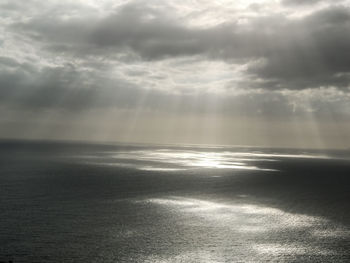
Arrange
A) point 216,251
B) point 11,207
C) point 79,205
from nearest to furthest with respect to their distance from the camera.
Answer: point 216,251 → point 11,207 → point 79,205

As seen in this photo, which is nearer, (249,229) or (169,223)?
(249,229)

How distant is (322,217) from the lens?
86.2 m

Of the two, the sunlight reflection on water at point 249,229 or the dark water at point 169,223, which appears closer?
the dark water at point 169,223

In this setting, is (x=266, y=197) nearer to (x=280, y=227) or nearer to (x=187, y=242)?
(x=280, y=227)

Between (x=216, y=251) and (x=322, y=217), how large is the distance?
134 ft

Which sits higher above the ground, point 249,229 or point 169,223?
point 169,223

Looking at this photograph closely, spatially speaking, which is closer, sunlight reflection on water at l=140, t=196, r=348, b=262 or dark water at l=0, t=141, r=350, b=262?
dark water at l=0, t=141, r=350, b=262

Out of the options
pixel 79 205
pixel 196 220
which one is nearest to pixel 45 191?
pixel 79 205

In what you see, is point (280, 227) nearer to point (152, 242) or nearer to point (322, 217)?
point (322, 217)

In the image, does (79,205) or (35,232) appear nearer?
(35,232)

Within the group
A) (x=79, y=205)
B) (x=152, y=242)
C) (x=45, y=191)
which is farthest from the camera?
(x=45, y=191)

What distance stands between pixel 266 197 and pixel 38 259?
275ft

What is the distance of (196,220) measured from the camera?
267 ft

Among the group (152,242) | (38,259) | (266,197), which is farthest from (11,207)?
(266,197)
